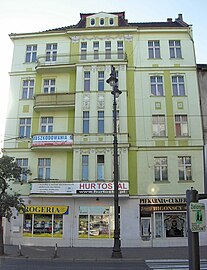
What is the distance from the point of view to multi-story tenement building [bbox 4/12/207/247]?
21.8m

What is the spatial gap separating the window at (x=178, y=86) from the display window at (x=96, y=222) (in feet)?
35.7

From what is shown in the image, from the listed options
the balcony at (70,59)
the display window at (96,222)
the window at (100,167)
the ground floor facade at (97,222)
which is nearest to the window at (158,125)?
the window at (100,167)

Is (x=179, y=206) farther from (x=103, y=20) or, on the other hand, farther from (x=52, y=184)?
(x=103, y=20)

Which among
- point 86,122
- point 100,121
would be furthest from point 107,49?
point 86,122

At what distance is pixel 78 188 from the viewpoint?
71.1ft

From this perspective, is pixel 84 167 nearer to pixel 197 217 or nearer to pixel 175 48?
pixel 175 48

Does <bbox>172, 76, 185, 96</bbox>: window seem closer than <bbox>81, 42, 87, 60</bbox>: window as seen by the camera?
Yes

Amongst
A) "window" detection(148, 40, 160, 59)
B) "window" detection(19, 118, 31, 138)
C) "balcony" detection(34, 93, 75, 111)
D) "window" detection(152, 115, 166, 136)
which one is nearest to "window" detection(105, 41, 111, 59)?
"window" detection(148, 40, 160, 59)

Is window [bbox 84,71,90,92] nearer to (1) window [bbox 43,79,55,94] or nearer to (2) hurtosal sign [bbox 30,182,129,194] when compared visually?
(1) window [bbox 43,79,55,94]

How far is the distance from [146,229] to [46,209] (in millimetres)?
7639

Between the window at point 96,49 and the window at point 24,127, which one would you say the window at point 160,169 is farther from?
the window at point 24,127

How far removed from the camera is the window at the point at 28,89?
25.4 metres

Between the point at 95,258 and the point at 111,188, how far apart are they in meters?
7.12

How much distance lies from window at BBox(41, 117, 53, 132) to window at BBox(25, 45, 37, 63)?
5.74 m
